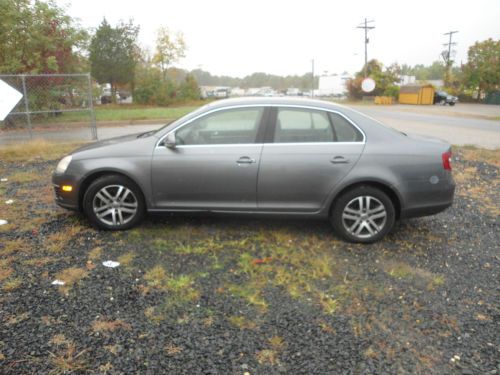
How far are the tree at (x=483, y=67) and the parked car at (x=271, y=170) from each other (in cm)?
4964

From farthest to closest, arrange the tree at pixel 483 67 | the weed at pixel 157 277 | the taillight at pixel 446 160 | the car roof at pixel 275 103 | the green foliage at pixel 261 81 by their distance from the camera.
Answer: the green foliage at pixel 261 81
the tree at pixel 483 67
the car roof at pixel 275 103
the taillight at pixel 446 160
the weed at pixel 157 277

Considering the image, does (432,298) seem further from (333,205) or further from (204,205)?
(204,205)

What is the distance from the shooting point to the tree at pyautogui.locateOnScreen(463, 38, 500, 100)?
45.1 meters

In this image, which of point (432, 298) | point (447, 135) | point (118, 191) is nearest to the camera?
point (432, 298)

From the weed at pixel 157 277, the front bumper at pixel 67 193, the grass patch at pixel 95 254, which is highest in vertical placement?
the front bumper at pixel 67 193

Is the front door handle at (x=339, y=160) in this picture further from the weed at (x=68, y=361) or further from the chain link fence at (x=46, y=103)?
the chain link fence at (x=46, y=103)

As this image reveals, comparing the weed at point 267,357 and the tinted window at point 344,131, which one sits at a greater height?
the tinted window at point 344,131

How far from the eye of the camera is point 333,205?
14.3ft

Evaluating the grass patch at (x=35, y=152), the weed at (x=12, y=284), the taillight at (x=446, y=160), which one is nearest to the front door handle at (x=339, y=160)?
the taillight at (x=446, y=160)

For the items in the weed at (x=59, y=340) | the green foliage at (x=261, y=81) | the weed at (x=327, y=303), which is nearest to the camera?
the weed at (x=59, y=340)

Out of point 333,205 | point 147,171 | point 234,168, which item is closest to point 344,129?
point 333,205

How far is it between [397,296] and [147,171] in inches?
111

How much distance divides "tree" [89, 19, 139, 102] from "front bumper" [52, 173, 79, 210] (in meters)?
35.2

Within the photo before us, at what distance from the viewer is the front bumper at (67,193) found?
4.49 meters
